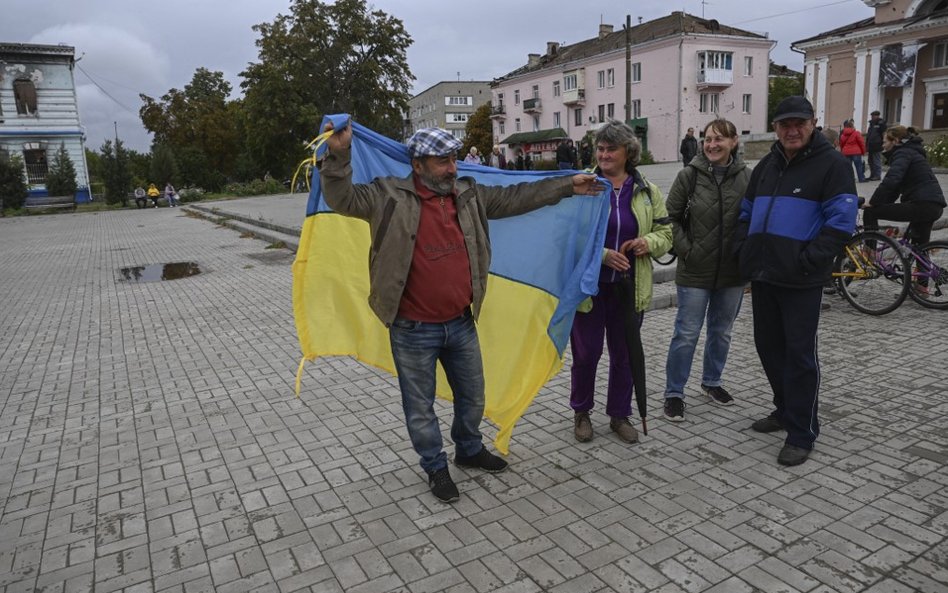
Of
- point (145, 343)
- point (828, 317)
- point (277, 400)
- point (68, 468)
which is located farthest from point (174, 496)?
point (828, 317)

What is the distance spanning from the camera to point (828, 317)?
7.57m

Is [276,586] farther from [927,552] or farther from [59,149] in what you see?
[59,149]

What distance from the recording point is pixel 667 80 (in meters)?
52.9

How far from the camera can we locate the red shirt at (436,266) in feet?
11.8

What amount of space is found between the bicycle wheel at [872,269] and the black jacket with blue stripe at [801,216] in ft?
13.5

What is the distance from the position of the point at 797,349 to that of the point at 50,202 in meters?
45.0

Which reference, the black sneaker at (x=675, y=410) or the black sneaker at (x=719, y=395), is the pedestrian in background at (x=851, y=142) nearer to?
the black sneaker at (x=719, y=395)

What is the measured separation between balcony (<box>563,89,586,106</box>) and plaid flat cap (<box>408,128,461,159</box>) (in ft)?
198

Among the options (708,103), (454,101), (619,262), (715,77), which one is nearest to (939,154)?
(619,262)

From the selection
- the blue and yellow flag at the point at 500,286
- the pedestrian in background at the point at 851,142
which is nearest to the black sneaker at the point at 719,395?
the blue and yellow flag at the point at 500,286

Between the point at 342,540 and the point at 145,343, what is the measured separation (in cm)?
538

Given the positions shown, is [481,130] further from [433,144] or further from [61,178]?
[433,144]

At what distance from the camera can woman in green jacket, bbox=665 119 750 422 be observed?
4598mm

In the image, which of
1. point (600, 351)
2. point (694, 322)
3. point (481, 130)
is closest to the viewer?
point (600, 351)
